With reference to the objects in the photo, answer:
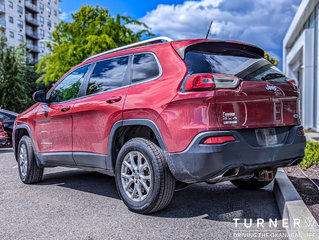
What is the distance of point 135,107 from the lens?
164 inches

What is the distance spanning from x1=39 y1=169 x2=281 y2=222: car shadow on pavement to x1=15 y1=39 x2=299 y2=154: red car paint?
2.85 ft

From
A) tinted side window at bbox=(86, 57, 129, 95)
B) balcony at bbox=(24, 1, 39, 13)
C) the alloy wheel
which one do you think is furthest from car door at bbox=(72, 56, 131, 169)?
balcony at bbox=(24, 1, 39, 13)

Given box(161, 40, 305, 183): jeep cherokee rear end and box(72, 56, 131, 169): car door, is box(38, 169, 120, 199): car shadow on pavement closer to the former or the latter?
box(72, 56, 131, 169): car door

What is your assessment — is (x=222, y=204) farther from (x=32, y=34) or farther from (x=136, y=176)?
(x=32, y=34)

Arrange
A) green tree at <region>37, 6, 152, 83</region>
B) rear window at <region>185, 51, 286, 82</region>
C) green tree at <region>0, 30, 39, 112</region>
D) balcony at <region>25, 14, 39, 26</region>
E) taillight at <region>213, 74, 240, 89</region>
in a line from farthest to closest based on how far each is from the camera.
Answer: balcony at <region>25, 14, 39, 26</region> < green tree at <region>0, 30, 39, 112</region> < green tree at <region>37, 6, 152, 83</region> < rear window at <region>185, 51, 286, 82</region> < taillight at <region>213, 74, 240, 89</region>

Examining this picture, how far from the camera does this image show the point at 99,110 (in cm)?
464

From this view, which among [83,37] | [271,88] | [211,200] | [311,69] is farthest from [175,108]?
[83,37]

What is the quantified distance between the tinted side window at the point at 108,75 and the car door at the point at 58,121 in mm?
298

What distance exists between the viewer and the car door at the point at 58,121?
5285 mm

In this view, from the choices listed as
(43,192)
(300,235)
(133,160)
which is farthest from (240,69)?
(43,192)

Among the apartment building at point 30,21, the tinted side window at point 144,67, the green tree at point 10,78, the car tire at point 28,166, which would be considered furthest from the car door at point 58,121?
the apartment building at point 30,21

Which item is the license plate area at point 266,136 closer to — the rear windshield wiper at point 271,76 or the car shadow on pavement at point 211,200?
the rear windshield wiper at point 271,76

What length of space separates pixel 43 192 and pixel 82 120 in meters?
1.35

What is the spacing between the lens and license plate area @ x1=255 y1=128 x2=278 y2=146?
3.91 metres
